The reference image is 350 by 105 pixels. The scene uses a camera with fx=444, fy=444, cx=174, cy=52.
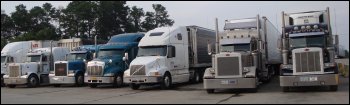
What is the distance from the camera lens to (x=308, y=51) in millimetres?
16984

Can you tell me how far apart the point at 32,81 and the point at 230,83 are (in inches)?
565

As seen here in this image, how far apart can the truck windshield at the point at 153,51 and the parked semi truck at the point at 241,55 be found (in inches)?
112

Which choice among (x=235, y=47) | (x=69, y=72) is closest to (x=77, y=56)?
(x=69, y=72)

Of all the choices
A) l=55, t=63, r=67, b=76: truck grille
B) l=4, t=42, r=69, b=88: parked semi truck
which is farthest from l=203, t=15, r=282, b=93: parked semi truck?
l=4, t=42, r=69, b=88: parked semi truck

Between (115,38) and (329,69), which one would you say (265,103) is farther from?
(115,38)

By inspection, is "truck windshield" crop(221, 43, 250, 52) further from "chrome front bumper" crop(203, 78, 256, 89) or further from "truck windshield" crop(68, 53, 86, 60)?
"truck windshield" crop(68, 53, 86, 60)

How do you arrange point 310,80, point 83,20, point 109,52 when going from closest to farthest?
point 310,80 < point 109,52 < point 83,20

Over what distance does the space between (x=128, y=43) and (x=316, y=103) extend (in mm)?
13566

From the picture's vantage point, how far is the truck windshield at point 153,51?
21.7m

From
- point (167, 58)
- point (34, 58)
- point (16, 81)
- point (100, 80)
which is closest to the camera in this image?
point (167, 58)

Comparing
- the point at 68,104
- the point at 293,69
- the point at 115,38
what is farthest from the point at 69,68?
the point at 293,69

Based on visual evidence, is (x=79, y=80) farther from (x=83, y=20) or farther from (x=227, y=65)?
(x=83, y=20)

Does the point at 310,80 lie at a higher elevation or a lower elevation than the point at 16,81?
higher

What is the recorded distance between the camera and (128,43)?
80.2ft
